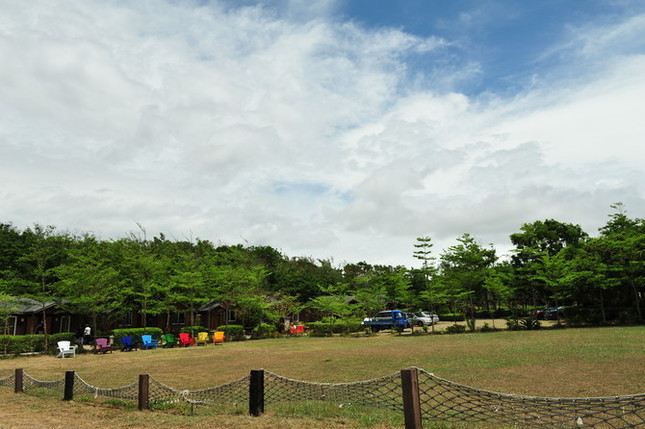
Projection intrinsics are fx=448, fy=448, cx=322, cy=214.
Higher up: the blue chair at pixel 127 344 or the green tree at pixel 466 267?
the green tree at pixel 466 267

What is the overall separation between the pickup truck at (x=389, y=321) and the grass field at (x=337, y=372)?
1498 cm

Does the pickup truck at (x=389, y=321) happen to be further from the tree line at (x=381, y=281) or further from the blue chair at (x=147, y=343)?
the blue chair at (x=147, y=343)

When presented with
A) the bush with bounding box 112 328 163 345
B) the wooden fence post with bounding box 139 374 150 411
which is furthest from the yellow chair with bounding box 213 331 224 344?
the wooden fence post with bounding box 139 374 150 411

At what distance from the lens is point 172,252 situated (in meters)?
41.1

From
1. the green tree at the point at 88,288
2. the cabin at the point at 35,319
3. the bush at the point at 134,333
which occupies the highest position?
the green tree at the point at 88,288

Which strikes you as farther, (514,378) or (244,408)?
(514,378)

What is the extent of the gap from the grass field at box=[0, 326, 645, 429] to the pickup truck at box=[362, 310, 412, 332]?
1498 cm

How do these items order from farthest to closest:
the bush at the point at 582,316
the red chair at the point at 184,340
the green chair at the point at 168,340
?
the bush at the point at 582,316 < the red chair at the point at 184,340 < the green chair at the point at 168,340

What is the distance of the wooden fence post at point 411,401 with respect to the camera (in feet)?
17.7

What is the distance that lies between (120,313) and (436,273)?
72.2 feet

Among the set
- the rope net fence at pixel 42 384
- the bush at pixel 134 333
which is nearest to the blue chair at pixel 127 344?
the bush at pixel 134 333

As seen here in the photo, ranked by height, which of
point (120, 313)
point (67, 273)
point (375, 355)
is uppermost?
point (67, 273)

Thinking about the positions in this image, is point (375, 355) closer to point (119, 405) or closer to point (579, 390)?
point (579, 390)

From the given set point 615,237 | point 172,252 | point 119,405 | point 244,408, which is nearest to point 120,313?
point 172,252
